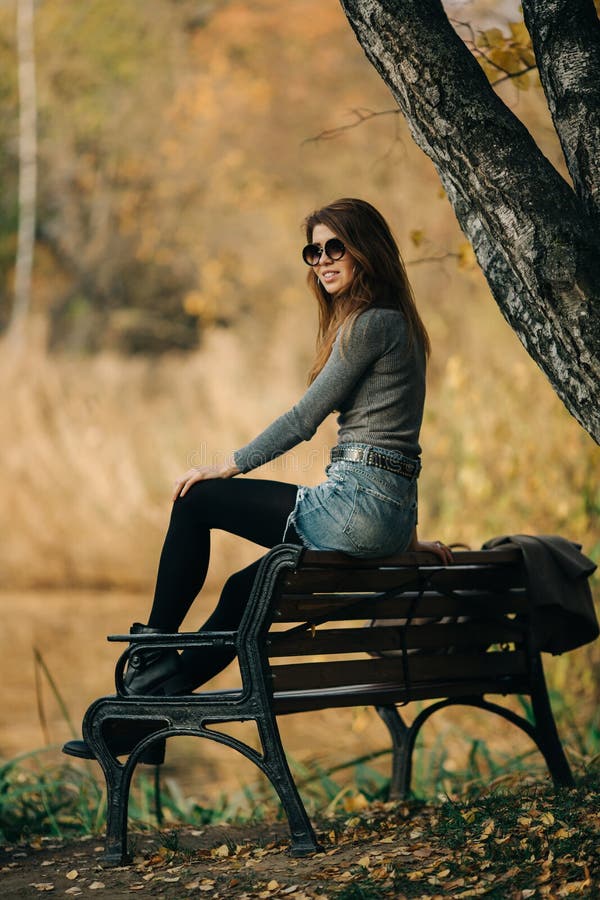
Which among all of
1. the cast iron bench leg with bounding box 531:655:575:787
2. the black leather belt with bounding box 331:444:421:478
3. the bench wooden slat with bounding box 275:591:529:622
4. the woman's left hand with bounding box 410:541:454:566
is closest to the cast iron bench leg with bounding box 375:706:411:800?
the cast iron bench leg with bounding box 531:655:575:787

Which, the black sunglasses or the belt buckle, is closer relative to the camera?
the belt buckle

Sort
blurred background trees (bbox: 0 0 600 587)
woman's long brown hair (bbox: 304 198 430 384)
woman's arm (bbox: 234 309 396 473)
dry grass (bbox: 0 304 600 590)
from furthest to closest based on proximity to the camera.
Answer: dry grass (bbox: 0 304 600 590) < blurred background trees (bbox: 0 0 600 587) < woman's long brown hair (bbox: 304 198 430 384) < woman's arm (bbox: 234 309 396 473)

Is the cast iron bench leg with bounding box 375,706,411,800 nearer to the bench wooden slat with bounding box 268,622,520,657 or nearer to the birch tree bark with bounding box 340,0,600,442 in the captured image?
the bench wooden slat with bounding box 268,622,520,657

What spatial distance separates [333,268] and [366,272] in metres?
0.11

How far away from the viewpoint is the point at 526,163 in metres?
2.94

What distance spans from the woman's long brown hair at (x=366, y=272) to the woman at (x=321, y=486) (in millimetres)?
11

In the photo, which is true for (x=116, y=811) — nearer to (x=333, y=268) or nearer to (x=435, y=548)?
(x=435, y=548)

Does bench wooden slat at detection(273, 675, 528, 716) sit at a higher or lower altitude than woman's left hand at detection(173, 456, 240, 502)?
lower

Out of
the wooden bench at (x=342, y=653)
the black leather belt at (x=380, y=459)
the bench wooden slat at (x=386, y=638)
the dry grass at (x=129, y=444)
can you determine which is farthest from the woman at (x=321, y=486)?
the dry grass at (x=129, y=444)

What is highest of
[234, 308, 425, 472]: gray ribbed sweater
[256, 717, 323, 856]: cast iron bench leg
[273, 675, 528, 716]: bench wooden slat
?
[234, 308, 425, 472]: gray ribbed sweater

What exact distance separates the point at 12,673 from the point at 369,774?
443 cm

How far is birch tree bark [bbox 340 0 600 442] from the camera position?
9.35ft

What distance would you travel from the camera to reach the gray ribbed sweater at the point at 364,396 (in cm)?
329

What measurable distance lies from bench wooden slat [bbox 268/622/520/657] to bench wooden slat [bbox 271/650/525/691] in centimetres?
4
